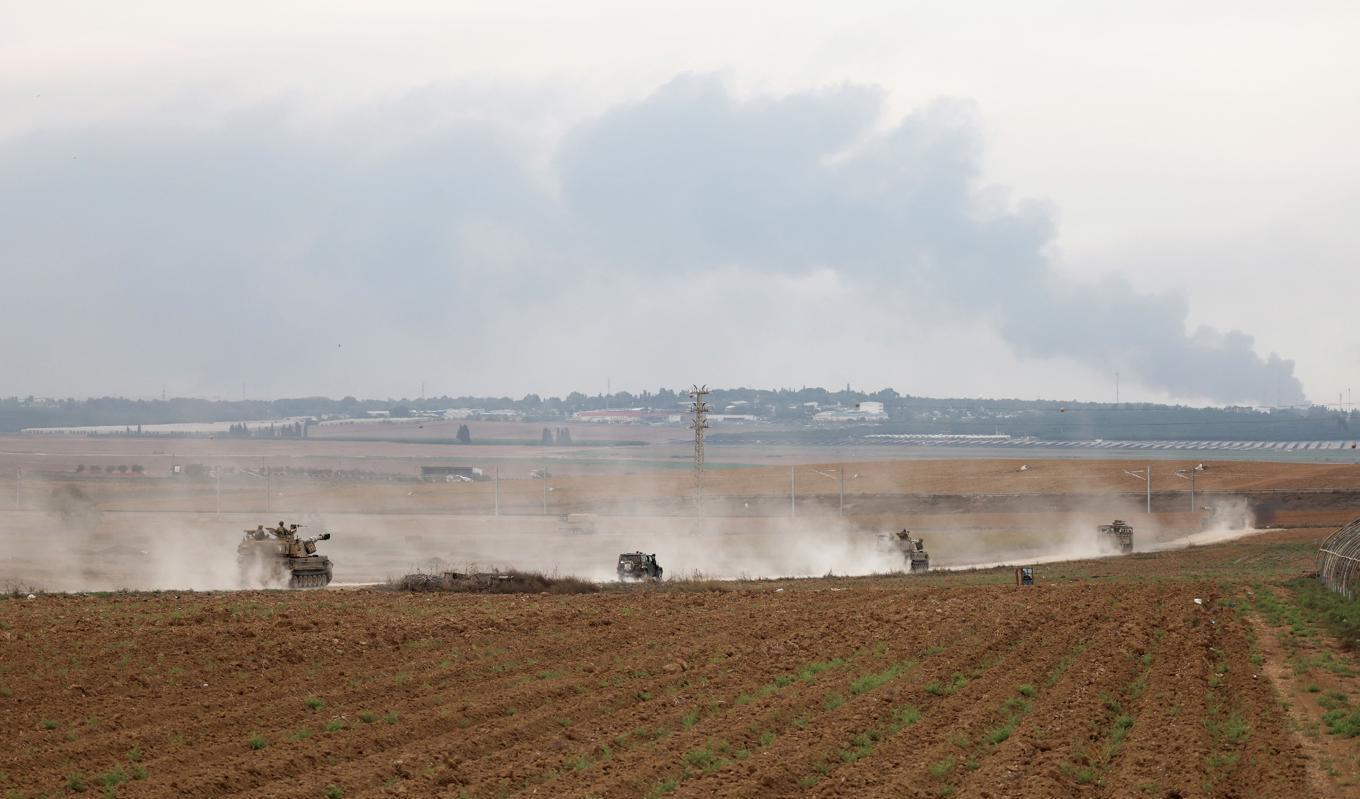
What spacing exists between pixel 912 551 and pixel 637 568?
20820 mm

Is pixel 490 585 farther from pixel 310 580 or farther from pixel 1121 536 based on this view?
pixel 1121 536

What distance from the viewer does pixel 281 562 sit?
2486 inches

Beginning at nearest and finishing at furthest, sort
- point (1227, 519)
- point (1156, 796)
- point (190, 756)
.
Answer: point (1156, 796), point (190, 756), point (1227, 519)

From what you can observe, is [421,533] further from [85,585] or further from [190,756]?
[190,756]

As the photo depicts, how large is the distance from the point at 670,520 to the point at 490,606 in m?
79.0

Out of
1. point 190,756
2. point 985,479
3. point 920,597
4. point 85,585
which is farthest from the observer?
point 985,479

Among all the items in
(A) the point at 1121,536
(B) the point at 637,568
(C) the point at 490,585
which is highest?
(C) the point at 490,585

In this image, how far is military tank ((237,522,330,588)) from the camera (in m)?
62.7

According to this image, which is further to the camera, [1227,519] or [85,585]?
[1227,519]

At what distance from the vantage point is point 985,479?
149m

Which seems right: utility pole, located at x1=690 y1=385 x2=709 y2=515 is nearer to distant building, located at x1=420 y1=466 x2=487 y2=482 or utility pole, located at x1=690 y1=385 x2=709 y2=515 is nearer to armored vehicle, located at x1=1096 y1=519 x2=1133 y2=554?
armored vehicle, located at x1=1096 y1=519 x2=1133 y2=554

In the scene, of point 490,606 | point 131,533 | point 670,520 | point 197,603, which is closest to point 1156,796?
point 490,606

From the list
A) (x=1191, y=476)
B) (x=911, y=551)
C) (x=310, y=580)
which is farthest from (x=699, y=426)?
(x=1191, y=476)

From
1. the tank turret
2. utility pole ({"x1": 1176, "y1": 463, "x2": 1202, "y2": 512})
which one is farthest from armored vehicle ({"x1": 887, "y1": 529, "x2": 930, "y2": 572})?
utility pole ({"x1": 1176, "y1": 463, "x2": 1202, "y2": 512})
